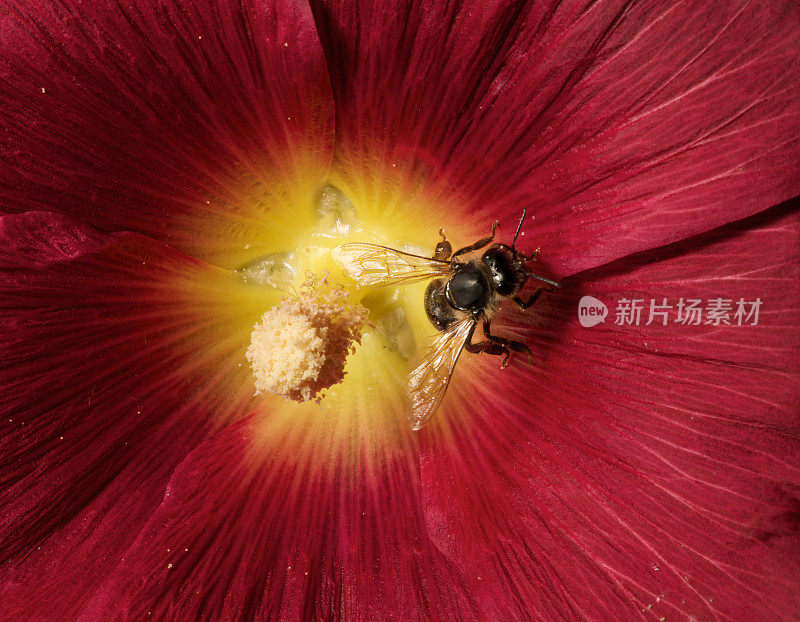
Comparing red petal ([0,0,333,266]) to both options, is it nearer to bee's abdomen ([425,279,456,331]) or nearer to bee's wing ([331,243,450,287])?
bee's wing ([331,243,450,287])

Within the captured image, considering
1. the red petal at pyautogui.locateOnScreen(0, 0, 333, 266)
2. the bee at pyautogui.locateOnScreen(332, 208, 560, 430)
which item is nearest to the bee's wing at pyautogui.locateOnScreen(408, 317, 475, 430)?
the bee at pyautogui.locateOnScreen(332, 208, 560, 430)

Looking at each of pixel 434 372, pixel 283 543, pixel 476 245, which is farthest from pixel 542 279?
pixel 283 543

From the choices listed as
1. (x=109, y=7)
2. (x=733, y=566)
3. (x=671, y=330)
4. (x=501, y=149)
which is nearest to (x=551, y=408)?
(x=671, y=330)

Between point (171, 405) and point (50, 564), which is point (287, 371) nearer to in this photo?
point (171, 405)

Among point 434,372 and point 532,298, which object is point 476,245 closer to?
point 532,298

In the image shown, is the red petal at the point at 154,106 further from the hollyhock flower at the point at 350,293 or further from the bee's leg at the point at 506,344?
the bee's leg at the point at 506,344

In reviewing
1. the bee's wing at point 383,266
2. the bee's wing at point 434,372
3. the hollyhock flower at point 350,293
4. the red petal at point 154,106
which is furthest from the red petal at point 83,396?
the bee's wing at point 434,372
